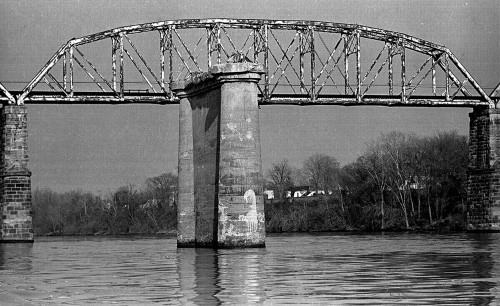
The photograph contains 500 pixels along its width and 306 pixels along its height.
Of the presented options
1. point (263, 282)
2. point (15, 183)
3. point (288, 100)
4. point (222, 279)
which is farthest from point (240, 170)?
point (288, 100)

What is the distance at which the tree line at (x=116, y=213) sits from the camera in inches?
5128

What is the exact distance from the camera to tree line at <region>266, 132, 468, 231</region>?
99.0 m

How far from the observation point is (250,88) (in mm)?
38531

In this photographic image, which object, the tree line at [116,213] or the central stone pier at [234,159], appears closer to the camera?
the central stone pier at [234,159]

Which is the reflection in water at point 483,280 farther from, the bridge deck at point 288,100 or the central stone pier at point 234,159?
the bridge deck at point 288,100

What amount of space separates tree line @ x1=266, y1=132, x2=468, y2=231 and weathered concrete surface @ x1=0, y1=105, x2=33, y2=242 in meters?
41.7

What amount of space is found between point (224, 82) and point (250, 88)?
3.35 feet

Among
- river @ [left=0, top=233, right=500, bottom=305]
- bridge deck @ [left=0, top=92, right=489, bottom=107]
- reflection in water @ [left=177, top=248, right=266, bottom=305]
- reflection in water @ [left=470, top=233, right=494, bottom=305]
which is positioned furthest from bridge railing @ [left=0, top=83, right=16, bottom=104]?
reflection in water @ [left=470, top=233, right=494, bottom=305]

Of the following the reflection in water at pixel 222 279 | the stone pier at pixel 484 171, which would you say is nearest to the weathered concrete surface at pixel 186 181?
the reflection in water at pixel 222 279

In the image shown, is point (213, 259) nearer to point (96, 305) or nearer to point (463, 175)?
point (96, 305)

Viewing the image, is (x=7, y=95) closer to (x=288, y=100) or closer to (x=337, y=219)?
(x=288, y=100)

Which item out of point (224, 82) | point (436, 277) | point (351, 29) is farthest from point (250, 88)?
point (351, 29)

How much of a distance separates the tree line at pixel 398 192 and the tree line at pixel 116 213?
67.5ft

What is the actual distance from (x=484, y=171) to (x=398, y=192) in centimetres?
2794
